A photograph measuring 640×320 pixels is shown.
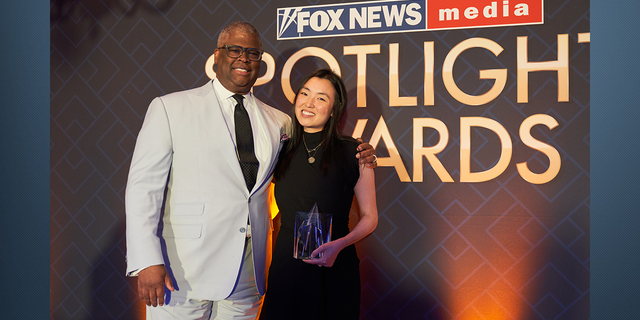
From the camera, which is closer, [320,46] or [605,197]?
[605,197]

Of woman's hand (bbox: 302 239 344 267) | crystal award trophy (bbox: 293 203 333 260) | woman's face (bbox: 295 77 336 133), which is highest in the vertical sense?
woman's face (bbox: 295 77 336 133)

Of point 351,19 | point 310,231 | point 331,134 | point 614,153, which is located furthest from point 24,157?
point 351,19

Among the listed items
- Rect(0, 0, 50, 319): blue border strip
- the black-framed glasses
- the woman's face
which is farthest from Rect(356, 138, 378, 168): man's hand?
Rect(0, 0, 50, 319): blue border strip

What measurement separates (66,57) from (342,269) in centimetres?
291

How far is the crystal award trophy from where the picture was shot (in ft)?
6.27

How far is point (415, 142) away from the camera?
2.79 metres

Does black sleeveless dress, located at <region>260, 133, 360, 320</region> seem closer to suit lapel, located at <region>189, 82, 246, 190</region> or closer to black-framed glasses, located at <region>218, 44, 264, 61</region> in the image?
suit lapel, located at <region>189, 82, 246, 190</region>

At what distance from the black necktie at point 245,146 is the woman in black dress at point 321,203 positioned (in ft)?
0.56

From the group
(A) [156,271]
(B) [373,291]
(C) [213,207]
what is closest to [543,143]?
(B) [373,291]

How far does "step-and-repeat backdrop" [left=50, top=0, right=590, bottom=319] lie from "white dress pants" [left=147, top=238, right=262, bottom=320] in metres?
0.99

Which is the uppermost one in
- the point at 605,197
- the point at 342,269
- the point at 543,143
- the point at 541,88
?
the point at 541,88

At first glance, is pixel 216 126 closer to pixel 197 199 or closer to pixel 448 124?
pixel 197 199

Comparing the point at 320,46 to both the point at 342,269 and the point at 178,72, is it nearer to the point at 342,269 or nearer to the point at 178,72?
the point at 178,72

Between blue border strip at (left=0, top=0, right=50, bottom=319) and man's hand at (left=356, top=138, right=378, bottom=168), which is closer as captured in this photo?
blue border strip at (left=0, top=0, right=50, bottom=319)
